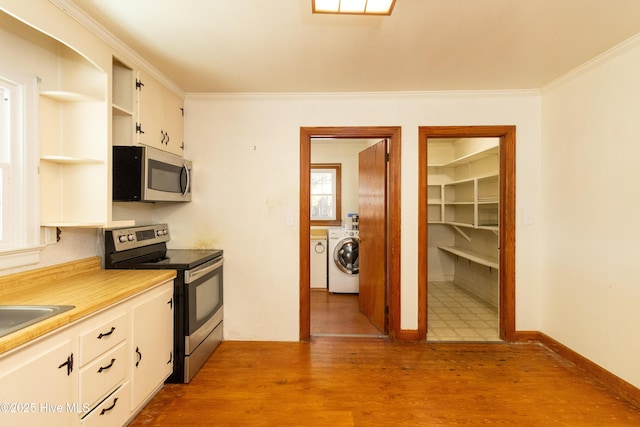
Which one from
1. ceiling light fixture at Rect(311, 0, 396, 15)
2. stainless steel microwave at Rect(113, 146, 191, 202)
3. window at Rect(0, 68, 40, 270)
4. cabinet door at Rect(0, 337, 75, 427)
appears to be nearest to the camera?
cabinet door at Rect(0, 337, 75, 427)

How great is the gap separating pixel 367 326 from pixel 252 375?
135 cm

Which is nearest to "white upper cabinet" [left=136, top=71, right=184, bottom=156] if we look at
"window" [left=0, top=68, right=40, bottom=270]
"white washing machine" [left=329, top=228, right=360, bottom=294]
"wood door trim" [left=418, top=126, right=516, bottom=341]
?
"window" [left=0, top=68, right=40, bottom=270]

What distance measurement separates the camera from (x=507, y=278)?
8.91 ft

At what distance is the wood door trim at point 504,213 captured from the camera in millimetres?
2691

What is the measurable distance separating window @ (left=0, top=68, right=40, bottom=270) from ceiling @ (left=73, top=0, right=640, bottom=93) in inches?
22.7

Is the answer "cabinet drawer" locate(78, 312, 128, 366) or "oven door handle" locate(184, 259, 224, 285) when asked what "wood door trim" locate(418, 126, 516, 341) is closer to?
"oven door handle" locate(184, 259, 224, 285)

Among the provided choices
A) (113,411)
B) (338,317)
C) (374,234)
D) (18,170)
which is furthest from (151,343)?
(374,234)

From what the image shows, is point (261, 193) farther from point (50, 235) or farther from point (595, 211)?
point (595, 211)

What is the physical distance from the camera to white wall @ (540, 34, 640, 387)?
6.26 feet

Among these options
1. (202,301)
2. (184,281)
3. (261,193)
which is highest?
(261,193)

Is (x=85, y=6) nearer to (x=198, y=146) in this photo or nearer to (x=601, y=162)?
(x=198, y=146)

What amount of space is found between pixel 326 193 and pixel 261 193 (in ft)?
7.96

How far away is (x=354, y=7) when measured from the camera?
1.46 meters

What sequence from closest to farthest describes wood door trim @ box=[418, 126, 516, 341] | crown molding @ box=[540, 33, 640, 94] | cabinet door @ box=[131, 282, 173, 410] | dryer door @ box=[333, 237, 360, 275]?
cabinet door @ box=[131, 282, 173, 410]
crown molding @ box=[540, 33, 640, 94]
wood door trim @ box=[418, 126, 516, 341]
dryer door @ box=[333, 237, 360, 275]
